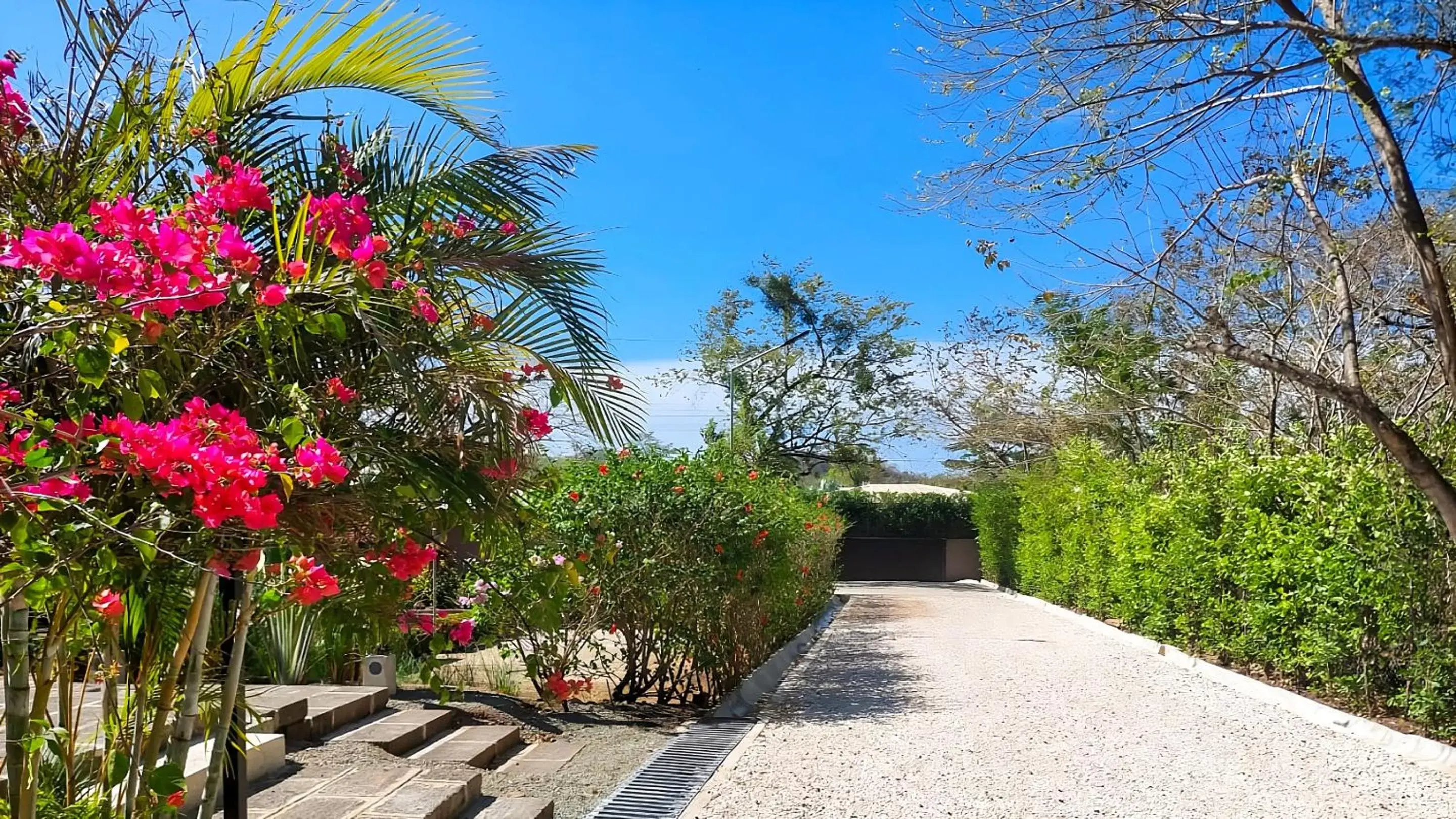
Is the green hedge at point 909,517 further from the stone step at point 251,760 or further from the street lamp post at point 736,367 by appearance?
the stone step at point 251,760

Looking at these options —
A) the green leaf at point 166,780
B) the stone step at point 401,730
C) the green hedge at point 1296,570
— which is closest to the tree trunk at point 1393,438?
the green hedge at point 1296,570

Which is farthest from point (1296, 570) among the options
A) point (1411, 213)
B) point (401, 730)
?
point (401, 730)

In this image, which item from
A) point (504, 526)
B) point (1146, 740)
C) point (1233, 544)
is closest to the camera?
point (504, 526)

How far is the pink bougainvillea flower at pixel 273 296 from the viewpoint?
6.25ft

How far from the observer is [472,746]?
18.7 ft

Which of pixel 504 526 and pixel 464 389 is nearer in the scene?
pixel 464 389

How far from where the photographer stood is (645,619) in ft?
24.5

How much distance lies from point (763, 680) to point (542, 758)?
9.27 ft

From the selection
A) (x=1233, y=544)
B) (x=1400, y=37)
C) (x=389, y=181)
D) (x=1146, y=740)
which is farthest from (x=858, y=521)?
(x=389, y=181)

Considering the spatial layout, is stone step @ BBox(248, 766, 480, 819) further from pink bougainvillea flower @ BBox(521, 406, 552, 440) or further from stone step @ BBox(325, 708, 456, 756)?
pink bougainvillea flower @ BBox(521, 406, 552, 440)

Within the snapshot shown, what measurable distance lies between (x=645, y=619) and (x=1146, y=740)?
135 inches

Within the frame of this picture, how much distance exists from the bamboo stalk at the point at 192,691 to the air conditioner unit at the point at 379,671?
163 inches

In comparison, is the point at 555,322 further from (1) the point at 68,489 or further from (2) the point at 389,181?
(1) the point at 68,489

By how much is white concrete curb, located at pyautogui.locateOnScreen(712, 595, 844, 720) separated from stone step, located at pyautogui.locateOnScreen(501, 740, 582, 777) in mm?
1295
